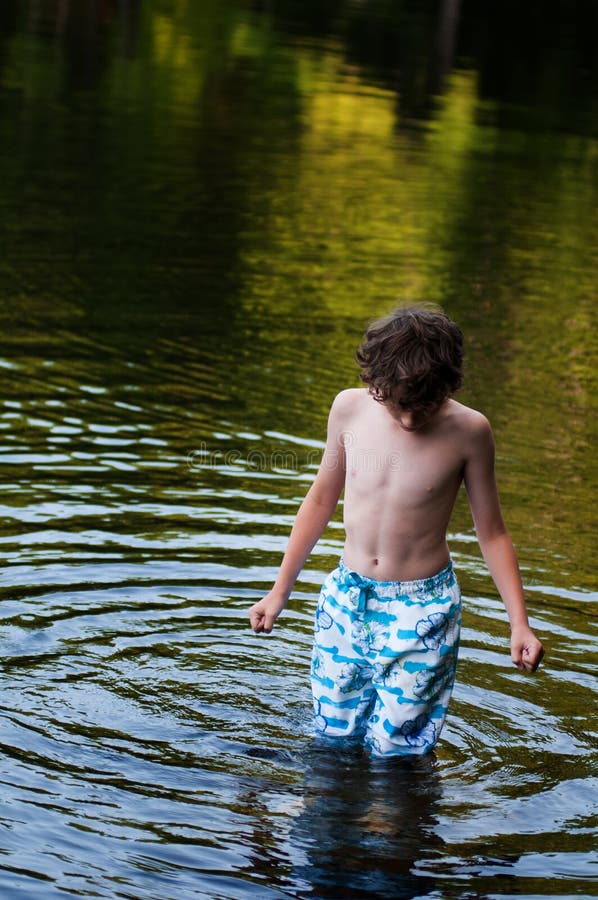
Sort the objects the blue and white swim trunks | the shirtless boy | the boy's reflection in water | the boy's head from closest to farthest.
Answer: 1. the boy's reflection in water
2. the boy's head
3. the shirtless boy
4. the blue and white swim trunks

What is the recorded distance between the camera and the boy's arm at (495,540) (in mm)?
4789

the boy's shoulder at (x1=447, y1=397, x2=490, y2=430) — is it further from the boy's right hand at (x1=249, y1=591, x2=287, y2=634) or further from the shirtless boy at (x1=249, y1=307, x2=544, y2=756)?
the boy's right hand at (x1=249, y1=591, x2=287, y2=634)

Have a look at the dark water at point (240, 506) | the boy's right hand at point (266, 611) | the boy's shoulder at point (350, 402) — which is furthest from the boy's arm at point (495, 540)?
the boy's right hand at point (266, 611)

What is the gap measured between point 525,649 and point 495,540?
1.36 ft

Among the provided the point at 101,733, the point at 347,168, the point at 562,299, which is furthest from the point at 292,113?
the point at 101,733

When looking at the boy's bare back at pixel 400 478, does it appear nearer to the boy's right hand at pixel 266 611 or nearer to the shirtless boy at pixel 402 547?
the shirtless boy at pixel 402 547

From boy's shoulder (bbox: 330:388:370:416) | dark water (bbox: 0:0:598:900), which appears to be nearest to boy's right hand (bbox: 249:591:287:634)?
dark water (bbox: 0:0:598:900)

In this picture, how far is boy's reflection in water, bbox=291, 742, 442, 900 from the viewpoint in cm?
442

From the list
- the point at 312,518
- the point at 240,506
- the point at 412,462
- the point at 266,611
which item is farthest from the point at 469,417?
the point at 240,506

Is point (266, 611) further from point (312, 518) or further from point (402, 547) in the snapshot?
point (402, 547)

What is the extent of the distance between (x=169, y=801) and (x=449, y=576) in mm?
1275

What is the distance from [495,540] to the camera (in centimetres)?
496

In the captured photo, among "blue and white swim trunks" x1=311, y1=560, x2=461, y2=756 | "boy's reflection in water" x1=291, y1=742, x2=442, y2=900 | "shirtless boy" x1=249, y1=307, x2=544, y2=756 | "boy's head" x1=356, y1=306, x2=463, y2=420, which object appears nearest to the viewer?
"boy's reflection in water" x1=291, y1=742, x2=442, y2=900

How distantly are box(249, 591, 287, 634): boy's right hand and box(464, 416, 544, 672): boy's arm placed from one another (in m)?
0.78
